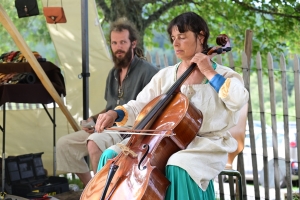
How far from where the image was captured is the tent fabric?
5.02 m

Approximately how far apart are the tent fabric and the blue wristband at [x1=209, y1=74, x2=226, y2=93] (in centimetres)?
220

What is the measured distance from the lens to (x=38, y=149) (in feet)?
17.5

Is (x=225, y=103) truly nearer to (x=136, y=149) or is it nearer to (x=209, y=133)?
(x=209, y=133)

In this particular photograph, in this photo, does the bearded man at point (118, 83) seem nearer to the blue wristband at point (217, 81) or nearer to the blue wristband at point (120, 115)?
the blue wristband at point (120, 115)

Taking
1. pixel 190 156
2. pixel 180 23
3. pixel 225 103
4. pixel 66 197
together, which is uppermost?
pixel 180 23

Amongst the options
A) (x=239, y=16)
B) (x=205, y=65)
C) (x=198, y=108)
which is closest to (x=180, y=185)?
(x=198, y=108)

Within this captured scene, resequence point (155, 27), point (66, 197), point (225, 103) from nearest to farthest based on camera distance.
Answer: point (225, 103) → point (66, 197) → point (155, 27)

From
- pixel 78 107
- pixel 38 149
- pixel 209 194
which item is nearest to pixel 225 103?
pixel 209 194

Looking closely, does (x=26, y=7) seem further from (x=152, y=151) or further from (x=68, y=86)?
(x=152, y=151)

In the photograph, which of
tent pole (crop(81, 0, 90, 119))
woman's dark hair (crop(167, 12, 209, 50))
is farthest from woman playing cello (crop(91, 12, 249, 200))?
tent pole (crop(81, 0, 90, 119))

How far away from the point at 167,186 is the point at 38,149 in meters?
2.84

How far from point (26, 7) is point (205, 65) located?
2.16m

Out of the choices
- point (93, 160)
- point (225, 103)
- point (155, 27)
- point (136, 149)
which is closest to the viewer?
point (136, 149)

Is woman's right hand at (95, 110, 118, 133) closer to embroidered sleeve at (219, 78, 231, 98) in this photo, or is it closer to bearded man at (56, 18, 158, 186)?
embroidered sleeve at (219, 78, 231, 98)
